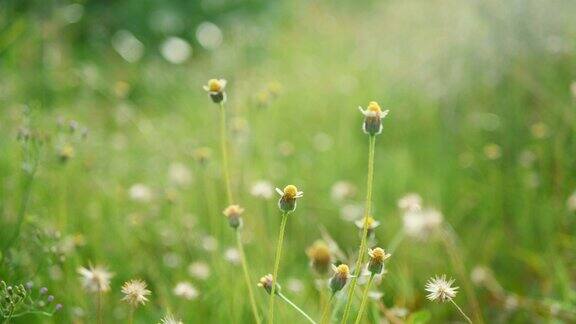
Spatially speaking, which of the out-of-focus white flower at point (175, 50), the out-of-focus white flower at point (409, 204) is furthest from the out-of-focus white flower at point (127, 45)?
the out-of-focus white flower at point (409, 204)

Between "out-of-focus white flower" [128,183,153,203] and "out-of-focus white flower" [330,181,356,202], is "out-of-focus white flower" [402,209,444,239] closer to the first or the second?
"out-of-focus white flower" [330,181,356,202]

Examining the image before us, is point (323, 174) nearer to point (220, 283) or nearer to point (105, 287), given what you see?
point (220, 283)

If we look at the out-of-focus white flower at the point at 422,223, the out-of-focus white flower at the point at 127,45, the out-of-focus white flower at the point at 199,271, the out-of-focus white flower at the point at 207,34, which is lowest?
the out-of-focus white flower at the point at 127,45

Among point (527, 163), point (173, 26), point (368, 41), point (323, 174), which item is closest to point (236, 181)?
point (323, 174)

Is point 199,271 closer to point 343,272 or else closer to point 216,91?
point 216,91

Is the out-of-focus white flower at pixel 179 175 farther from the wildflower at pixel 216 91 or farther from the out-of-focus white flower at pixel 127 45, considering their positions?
the out-of-focus white flower at pixel 127 45

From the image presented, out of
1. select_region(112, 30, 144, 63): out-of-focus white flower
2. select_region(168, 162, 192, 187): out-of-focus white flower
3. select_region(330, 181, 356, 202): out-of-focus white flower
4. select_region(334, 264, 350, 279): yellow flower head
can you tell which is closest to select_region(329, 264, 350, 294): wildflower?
select_region(334, 264, 350, 279): yellow flower head
